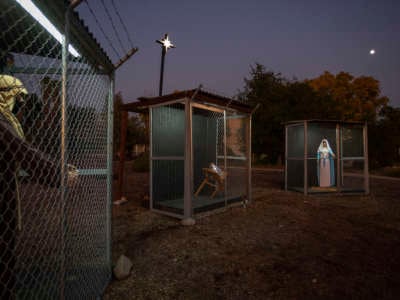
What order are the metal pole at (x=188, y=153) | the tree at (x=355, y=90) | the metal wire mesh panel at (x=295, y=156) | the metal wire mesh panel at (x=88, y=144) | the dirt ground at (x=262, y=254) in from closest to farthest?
the metal wire mesh panel at (x=88, y=144), the dirt ground at (x=262, y=254), the metal pole at (x=188, y=153), the metal wire mesh panel at (x=295, y=156), the tree at (x=355, y=90)

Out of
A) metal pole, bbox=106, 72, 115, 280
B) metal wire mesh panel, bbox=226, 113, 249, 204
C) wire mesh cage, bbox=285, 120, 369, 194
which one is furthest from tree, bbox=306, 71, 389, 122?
metal pole, bbox=106, 72, 115, 280

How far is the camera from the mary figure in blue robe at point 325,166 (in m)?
9.15

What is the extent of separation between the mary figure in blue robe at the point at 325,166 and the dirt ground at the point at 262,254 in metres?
2.80

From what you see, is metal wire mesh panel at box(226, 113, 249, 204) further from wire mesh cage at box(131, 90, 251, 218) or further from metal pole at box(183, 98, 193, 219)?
metal pole at box(183, 98, 193, 219)

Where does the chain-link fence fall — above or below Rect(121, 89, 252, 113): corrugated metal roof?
below

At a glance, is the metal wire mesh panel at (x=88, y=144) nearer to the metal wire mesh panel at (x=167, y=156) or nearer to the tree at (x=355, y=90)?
the metal wire mesh panel at (x=167, y=156)

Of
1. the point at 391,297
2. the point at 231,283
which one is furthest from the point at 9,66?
the point at 391,297

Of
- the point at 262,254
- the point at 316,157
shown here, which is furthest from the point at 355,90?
the point at 262,254

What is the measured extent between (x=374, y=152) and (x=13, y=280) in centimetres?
2359

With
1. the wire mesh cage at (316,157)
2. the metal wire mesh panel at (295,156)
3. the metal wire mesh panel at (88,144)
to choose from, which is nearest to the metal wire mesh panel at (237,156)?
the wire mesh cage at (316,157)

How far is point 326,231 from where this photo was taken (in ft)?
15.7

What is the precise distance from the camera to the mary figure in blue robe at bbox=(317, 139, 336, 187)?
9154mm

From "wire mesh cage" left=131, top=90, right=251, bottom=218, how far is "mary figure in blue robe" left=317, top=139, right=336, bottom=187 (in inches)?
149

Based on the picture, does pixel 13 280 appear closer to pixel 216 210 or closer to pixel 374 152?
pixel 216 210
